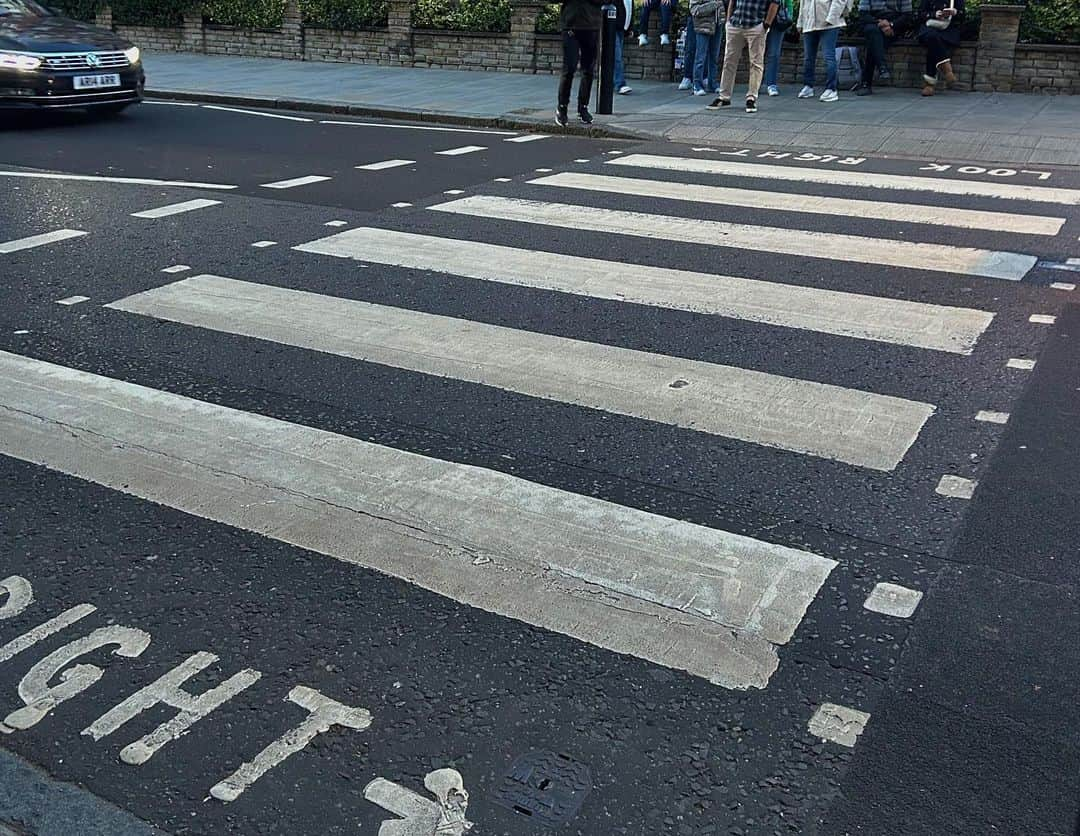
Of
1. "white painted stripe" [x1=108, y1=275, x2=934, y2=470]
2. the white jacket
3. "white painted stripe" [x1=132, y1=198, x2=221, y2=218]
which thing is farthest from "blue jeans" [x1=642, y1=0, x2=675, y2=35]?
"white painted stripe" [x1=108, y1=275, x2=934, y2=470]

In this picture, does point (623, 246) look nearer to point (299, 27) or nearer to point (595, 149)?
point (595, 149)

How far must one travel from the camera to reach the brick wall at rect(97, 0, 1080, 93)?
53.2 feet

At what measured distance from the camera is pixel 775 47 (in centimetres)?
1636

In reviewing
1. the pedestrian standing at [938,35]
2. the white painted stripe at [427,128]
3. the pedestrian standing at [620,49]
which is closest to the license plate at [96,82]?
the white painted stripe at [427,128]

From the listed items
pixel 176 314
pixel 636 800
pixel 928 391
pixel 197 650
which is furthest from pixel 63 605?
pixel 928 391

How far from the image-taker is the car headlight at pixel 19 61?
1362 cm

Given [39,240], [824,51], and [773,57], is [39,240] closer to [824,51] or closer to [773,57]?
[773,57]

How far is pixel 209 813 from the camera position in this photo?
2836 mm

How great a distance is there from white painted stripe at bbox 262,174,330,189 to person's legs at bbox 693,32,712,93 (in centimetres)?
767

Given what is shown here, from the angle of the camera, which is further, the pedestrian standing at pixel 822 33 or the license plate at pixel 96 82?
the pedestrian standing at pixel 822 33

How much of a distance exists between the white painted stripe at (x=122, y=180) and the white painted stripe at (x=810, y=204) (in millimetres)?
2695

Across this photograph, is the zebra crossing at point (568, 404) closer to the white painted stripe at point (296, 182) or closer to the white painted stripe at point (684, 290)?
the white painted stripe at point (684, 290)

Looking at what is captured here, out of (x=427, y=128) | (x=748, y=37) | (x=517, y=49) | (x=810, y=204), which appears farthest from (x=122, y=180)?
(x=517, y=49)

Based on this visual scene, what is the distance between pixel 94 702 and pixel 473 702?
99 cm
